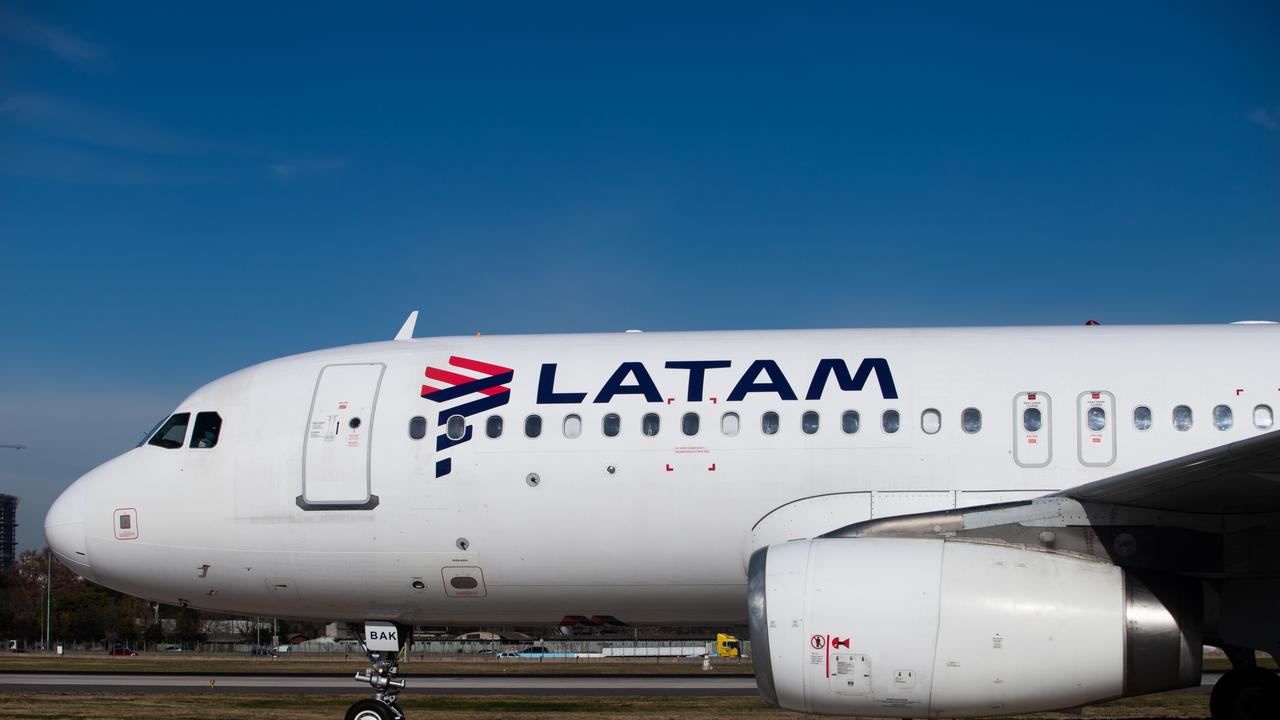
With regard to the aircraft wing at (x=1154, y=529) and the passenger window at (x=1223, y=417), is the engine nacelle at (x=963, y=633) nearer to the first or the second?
the aircraft wing at (x=1154, y=529)

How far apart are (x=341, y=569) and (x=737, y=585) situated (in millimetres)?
3707

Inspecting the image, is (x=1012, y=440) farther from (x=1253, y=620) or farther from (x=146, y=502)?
(x=146, y=502)

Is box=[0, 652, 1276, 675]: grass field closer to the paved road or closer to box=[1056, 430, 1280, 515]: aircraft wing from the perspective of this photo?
the paved road

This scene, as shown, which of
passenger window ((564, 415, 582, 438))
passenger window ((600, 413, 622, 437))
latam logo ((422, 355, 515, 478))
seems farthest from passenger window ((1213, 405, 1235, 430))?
latam logo ((422, 355, 515, 478))

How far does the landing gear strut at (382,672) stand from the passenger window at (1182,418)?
7317mm

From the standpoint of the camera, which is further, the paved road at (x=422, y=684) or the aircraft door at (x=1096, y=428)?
the paved road at (x=422, y=684)

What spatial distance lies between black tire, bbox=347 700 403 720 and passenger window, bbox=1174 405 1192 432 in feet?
24.5

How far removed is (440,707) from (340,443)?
8.62 meters

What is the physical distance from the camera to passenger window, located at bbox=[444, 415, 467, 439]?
35.5 feet

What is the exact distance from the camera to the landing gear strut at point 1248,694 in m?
11.4

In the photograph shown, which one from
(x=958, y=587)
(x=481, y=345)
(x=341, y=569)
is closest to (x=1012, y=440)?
(x=958, y=587)

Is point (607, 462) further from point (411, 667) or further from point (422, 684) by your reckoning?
point (411, 667)

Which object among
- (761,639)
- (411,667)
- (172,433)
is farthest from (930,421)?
(411,667)

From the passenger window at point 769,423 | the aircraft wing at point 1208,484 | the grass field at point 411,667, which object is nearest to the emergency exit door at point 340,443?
the passenger window at point 769,423
